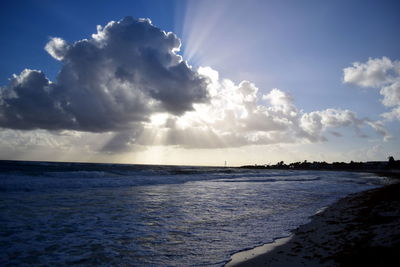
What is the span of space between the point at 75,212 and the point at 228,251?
24.3ft

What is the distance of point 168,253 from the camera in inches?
244

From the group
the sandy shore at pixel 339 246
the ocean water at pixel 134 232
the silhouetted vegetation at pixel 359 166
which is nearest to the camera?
the sandy shore at pixel 339 246

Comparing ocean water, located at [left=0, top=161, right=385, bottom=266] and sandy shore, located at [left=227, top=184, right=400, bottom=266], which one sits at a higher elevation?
sandy shore, located at [left=227, top=184, right=400, bottom=266]

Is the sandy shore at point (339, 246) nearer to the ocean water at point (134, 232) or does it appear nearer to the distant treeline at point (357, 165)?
the ocean water at point (134, 232)

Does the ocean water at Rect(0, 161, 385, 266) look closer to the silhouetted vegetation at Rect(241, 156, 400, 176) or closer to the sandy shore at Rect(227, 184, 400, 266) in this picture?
the sandy shore at Rect(227, 184, 400, 266)

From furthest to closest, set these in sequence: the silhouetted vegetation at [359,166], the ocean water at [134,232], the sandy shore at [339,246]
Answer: the silhouetted vegetation at [359,166]
the ocean water at [134,232]
the sandy shore at [339,246]

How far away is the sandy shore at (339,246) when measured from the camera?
4.96 m

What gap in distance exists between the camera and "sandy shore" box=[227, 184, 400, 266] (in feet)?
16.3

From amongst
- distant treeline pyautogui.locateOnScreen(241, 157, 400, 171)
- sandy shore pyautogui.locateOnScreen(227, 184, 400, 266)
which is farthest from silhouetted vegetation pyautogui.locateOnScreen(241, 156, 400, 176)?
sandy shore pyautogui.locateOnScreen(227, 184, 400, 266)

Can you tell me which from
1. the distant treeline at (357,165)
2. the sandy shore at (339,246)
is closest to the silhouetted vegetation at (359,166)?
the distant treeline at (357,165)

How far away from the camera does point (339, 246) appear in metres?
6.18

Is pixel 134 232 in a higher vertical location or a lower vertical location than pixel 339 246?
lower

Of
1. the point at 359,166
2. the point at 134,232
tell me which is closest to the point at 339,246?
the point at 134,232

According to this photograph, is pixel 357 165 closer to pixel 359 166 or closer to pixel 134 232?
pixel 359 166
